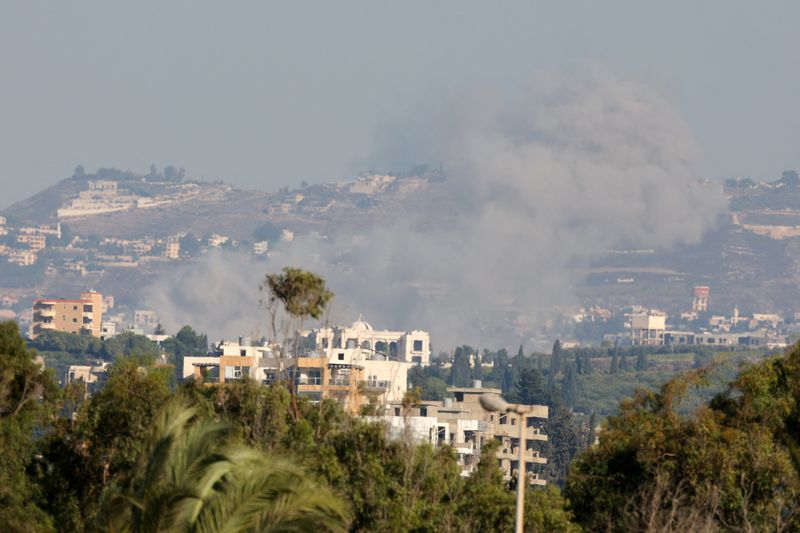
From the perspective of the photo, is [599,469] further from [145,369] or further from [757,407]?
[145,369]

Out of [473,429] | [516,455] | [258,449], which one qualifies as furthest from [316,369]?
[258,449]

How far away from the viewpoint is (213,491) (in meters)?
17.8

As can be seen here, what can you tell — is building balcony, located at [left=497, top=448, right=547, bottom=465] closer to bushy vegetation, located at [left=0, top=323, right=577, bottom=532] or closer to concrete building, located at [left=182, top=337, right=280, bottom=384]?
concrete building, located at [left=182, top=337, right=280, bottom=384]

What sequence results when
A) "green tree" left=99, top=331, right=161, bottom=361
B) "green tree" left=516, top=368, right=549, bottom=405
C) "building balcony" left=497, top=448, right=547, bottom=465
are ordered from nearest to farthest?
"building balcony" left=497, top=448, right=547, bottom=465
"green tree" left=516, top=368, right=549, bottom=405
"green tree" left=99, top=331, right=161, bottom=361

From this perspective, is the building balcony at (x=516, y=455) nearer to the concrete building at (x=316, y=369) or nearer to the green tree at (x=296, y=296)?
the concrete building at (x=316, y=369)

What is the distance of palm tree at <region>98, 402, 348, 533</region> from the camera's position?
17.5 m

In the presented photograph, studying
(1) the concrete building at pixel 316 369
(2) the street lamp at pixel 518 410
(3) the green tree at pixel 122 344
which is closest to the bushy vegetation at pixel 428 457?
(2) the street lamp at pixel 518 410

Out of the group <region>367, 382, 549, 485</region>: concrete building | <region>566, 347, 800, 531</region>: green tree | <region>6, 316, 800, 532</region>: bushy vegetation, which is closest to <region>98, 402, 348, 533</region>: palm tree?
<region>6, 316, 800, 532</region>: bushy vegetation

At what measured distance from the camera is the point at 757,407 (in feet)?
115

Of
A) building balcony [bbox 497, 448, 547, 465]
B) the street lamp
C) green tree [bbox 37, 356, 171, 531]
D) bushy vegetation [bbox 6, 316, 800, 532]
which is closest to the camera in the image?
the street lamp

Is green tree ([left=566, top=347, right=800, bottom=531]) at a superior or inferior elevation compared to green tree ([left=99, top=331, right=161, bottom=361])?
inferior

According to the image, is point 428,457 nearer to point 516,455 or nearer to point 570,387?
point 516,455

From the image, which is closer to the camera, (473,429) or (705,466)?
(705,466)

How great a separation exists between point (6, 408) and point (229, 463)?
677 inches
